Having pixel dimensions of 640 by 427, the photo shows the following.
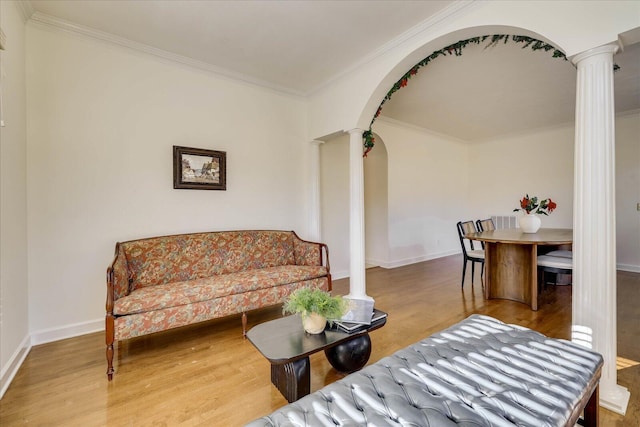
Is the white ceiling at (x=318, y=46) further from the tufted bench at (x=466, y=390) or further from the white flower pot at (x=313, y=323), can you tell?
the tufted bench at (x=466, y=390)

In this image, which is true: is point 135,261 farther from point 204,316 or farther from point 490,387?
point 490,387

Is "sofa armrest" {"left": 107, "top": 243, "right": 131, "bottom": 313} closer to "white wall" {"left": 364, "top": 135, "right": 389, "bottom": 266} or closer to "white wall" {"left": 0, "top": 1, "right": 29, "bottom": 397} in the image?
"white wall" {"left": 0, "top": 1, "right": 29, "bottom": 397}

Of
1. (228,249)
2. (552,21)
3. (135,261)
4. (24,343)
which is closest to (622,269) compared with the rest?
(552,21)

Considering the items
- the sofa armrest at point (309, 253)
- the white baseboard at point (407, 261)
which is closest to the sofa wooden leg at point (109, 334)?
the sofa armrest at point (309, 253)

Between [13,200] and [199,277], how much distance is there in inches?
61.3

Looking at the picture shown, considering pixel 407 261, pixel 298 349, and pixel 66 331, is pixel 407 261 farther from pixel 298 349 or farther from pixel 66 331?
pixel 66 331

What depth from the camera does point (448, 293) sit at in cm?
379

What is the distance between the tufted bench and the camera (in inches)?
38.8

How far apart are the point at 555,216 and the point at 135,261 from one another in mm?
7386

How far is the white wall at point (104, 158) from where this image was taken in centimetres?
254

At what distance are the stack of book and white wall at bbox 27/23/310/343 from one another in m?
2.10

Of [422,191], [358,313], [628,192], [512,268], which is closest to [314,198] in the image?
[358,313]

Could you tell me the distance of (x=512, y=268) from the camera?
140 inches

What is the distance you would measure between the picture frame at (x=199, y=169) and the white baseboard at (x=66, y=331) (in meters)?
1.56
